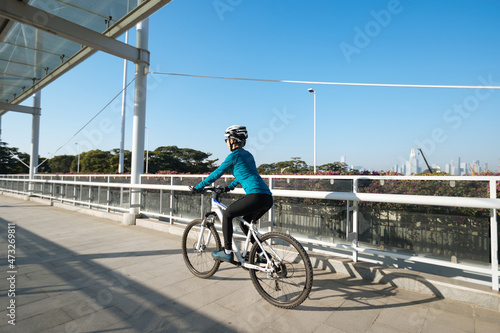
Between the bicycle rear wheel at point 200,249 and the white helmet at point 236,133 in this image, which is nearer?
the white helmet at point 236,133

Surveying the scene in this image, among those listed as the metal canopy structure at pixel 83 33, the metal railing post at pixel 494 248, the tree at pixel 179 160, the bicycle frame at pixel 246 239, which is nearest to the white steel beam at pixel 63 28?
the metal canopy structure at pixel 83 33

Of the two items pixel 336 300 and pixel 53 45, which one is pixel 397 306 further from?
pixel 53 45

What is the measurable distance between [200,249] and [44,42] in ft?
34.5

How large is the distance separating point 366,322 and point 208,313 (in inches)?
53.8

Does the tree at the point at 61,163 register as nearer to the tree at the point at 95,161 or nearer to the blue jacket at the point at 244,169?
Result: the tree at the point at 95,161

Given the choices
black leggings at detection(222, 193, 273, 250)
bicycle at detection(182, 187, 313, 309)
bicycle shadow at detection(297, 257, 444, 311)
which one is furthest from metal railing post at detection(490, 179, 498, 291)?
black leggings at detection(222, 193, 273, 250)

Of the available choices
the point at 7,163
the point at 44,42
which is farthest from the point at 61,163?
the point at 44,42

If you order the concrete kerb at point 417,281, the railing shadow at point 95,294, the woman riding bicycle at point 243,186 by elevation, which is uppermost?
the woman riding bicycle at point 243,186

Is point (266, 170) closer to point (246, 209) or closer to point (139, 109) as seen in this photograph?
point (139, 109)

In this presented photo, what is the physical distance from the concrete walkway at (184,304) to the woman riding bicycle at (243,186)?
1.88ft

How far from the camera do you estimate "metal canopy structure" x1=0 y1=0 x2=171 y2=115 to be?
277 inches

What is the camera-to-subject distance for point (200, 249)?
364 centimetres

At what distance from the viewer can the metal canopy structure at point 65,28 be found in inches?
277

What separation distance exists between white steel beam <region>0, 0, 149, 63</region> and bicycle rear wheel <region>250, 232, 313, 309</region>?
7428 mm
